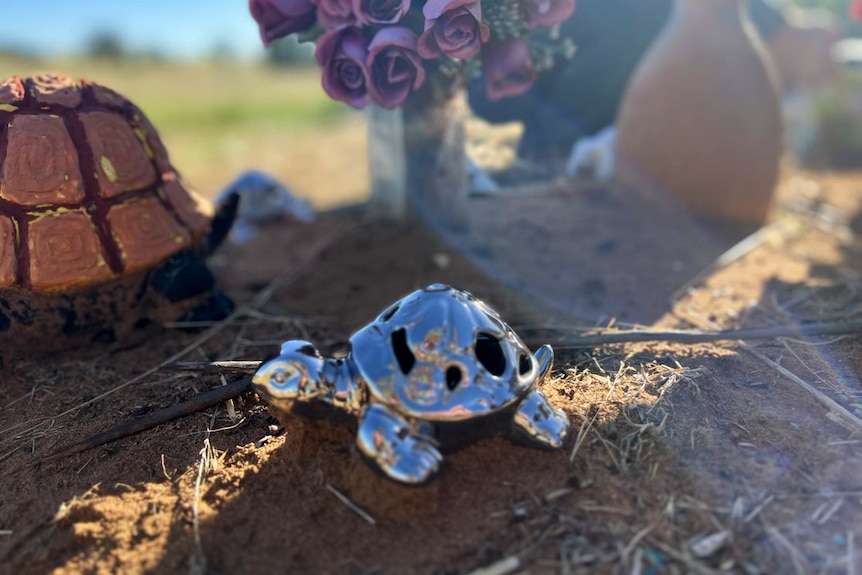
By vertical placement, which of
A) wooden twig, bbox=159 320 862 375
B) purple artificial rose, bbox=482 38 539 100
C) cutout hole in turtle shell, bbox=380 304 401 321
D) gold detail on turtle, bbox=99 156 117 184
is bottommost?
wooden twig, bbox=159 320 862 375

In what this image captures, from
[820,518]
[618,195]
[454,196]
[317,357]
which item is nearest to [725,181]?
[618,195]

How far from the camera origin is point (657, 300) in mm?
2967

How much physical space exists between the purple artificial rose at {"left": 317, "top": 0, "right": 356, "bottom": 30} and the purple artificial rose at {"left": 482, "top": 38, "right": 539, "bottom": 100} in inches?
24.2

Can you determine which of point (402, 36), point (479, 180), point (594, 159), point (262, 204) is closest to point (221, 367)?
point (402, 36)

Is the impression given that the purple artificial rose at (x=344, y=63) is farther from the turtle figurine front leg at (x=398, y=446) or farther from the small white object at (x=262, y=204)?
the small white object at (x=262, y=204)

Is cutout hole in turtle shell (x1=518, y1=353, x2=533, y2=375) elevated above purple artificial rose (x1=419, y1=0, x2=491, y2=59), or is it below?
below

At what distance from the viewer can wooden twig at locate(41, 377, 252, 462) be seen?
1.86 m

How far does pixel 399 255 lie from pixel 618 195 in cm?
155

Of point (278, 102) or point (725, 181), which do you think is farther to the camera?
point (278, 102)

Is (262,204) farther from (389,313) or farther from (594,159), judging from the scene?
(389,313)

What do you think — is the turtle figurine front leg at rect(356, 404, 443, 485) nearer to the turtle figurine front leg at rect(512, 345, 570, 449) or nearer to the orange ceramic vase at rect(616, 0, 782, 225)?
the turtle figurine front leg at rect(512, 345, 570, 449)

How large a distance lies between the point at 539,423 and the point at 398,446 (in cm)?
38

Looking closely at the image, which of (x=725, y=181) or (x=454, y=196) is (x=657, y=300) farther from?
(x=725, y=181)

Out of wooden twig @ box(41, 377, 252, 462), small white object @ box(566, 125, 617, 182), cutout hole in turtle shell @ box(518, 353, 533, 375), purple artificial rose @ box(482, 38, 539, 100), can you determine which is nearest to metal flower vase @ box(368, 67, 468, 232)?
purple artificial rose @ box(482, 38, 539, 100)
